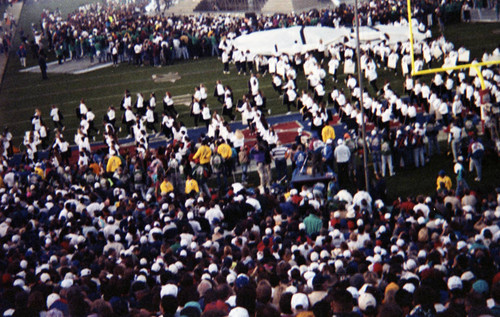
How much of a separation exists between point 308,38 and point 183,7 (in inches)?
1153

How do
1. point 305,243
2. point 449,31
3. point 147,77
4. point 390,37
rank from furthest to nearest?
point 449,31
point 147,77
point 390,37
point 305,243

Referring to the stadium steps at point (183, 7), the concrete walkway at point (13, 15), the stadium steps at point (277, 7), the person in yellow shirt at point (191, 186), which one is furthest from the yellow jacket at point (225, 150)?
the stadium steps at point (183, 7)

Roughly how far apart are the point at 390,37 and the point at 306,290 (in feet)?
62.9

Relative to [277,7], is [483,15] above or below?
below

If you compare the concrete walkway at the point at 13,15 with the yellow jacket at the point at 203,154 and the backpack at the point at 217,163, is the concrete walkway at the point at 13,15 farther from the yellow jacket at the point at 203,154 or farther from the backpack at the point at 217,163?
the backpack at the point at 217,163

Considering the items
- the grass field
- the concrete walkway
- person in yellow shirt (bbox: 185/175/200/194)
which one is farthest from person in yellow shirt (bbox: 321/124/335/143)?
the concrete walkway

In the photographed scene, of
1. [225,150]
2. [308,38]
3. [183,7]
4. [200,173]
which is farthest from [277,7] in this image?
[200,173]

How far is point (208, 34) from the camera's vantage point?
1388 inches

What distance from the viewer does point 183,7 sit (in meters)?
54.8

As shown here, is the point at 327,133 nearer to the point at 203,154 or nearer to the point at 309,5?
the point at 203,154

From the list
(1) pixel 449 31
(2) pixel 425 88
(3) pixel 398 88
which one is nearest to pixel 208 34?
(1) pixel 449 31

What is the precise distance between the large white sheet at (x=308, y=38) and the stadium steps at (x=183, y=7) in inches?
1038

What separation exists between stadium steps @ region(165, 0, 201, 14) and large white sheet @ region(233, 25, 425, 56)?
86.5 feet

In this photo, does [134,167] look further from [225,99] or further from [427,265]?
[427,265]
